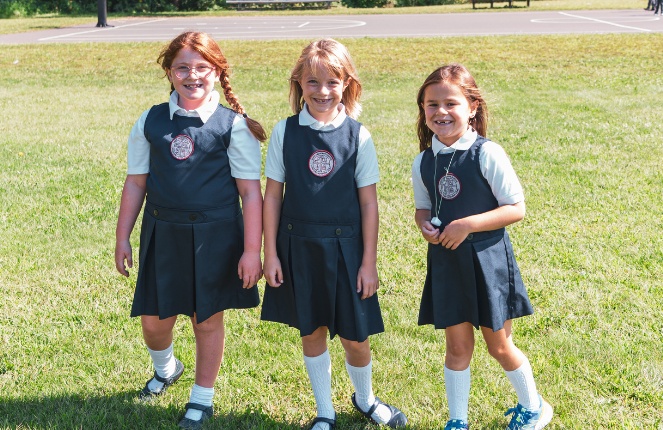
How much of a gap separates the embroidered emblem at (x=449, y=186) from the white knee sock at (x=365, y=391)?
79cm

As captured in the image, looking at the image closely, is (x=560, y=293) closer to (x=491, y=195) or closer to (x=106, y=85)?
(x=491, y=195)

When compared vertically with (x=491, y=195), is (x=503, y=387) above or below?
below

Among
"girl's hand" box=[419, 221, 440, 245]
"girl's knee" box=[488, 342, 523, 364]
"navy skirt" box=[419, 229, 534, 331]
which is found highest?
"girl's hand" box=[419, 221, 440, 245]

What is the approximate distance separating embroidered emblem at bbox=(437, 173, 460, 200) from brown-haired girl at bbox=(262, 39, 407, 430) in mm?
264

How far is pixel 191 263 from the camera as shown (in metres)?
3.15

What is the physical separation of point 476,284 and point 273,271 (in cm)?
77

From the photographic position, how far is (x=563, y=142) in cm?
816

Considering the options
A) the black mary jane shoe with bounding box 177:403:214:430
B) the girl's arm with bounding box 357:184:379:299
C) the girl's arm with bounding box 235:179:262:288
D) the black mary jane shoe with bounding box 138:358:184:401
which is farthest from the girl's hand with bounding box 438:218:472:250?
the black mary jane shoe with bounding box 138:358:184:401

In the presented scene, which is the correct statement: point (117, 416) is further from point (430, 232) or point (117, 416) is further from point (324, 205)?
point (430, 232)

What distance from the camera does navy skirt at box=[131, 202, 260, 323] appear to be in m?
3.11

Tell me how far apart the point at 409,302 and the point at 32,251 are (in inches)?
105

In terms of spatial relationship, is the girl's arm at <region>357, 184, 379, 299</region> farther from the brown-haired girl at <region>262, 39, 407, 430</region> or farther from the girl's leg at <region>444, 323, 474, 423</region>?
the girl's leg at <region>444, 323, 474, 423</region>

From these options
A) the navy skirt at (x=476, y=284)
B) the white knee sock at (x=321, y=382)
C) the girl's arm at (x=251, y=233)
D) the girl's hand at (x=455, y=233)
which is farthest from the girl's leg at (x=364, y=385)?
the girl's hand at (x=455, y=233)

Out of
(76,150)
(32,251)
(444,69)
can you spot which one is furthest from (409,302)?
(76,150)
